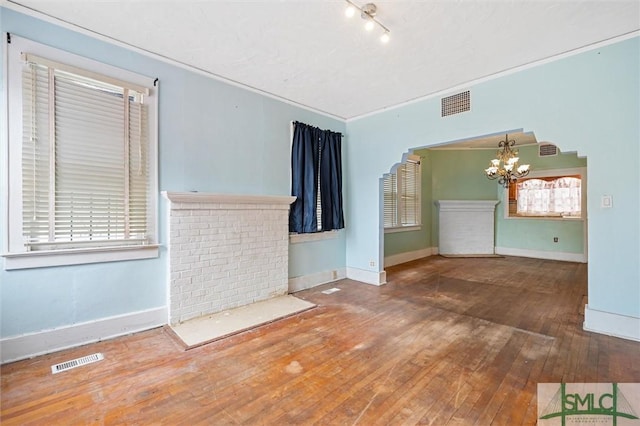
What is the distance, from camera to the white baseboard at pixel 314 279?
4.18 metres

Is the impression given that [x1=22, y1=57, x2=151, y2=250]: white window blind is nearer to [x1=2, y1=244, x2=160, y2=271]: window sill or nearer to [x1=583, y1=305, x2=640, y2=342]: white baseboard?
[x1=2, y1=244, x2=160, y2=271]: window sill

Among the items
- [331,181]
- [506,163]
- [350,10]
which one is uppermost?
[350,10]

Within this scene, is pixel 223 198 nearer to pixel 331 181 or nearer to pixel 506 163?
pixel 331 181

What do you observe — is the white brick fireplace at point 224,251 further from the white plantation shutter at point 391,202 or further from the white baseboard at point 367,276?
the white plantation shutter at point 391,202

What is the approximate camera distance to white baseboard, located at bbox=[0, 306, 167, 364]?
2.21 m

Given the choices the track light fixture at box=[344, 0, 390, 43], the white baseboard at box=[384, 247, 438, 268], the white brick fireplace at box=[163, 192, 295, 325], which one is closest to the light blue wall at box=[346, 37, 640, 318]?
the track light fixture at box=[344, 0, 390, 43]

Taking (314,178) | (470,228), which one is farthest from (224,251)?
(470,228)

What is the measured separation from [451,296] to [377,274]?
1152 millimetres

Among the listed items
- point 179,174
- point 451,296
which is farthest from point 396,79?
point 451,296

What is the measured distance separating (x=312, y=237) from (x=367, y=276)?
47.4 inches

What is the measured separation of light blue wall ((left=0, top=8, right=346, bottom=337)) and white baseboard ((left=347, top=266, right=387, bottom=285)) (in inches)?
38.0

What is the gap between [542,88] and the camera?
3020 mm

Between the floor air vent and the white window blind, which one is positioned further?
the white window blind

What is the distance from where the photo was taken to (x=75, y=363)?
7.29ft
